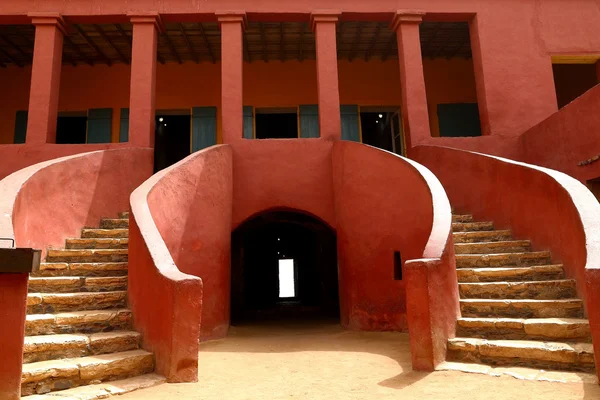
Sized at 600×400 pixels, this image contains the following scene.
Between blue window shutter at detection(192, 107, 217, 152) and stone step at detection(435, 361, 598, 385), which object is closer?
stone step at detection(435, 361, 598, 385)

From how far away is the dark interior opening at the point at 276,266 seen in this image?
35.6 feet

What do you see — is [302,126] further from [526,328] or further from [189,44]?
[526,328]

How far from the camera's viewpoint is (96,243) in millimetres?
6145

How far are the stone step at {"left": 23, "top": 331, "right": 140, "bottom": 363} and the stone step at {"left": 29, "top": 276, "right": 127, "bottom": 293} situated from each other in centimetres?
80

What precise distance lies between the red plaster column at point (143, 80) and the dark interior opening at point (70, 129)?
15.2 ft

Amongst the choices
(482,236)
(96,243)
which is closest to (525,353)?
(482,236)

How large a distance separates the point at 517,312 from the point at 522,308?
64mm

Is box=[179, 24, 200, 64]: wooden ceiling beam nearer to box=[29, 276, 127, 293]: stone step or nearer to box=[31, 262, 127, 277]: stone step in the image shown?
box=[31, 262, 127, 277]: stone step

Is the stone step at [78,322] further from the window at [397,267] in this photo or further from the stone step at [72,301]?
the window at [397,267]

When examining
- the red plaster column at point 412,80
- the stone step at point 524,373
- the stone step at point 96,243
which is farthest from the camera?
the red plaster column at point 412,80

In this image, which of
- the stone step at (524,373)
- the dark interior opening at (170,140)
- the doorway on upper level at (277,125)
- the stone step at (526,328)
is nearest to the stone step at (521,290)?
the stone step at (526,328)

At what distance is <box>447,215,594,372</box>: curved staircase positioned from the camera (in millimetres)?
4184

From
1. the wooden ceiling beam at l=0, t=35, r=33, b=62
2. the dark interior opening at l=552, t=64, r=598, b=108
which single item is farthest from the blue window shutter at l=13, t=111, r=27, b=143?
the dark interior opening at l=552, t=64, r=598, b=108

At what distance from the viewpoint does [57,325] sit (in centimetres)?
437
